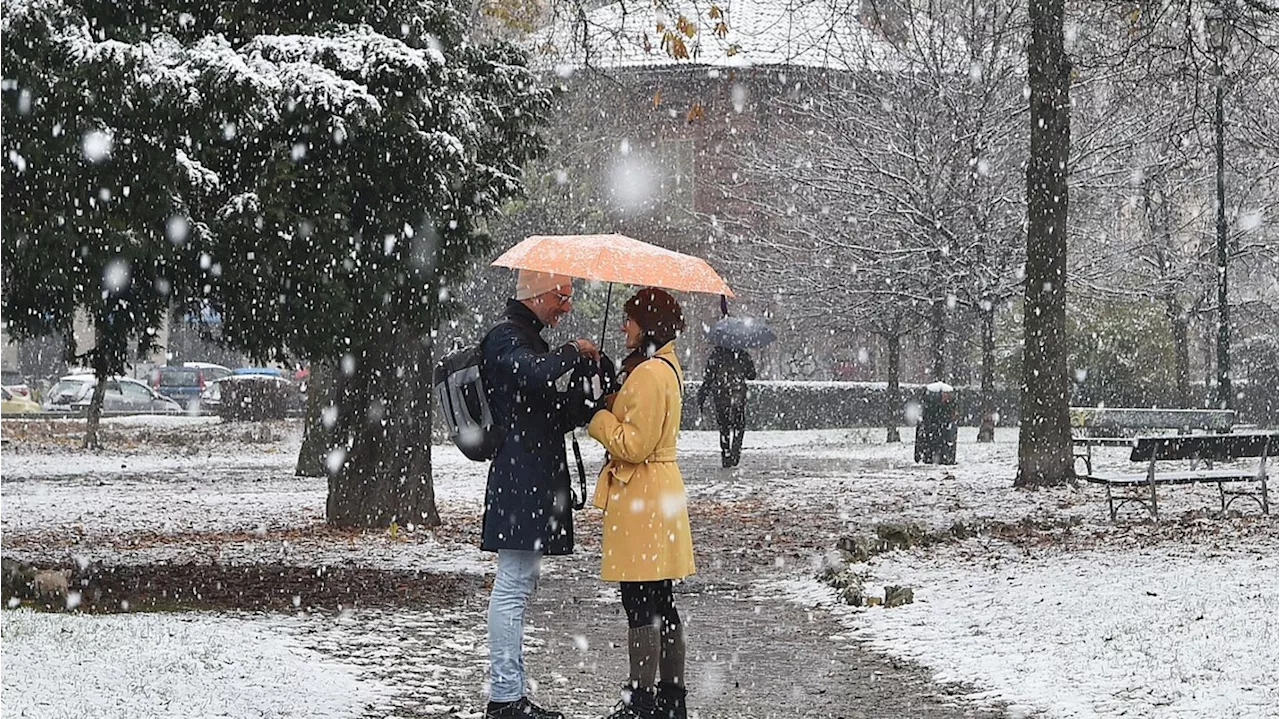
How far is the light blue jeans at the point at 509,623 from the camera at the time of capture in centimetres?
630

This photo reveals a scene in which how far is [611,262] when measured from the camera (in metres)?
6.57

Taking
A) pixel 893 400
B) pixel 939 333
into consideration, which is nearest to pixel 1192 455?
pixel 939 333

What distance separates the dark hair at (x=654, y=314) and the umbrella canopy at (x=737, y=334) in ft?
52.8

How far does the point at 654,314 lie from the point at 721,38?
8.88 metres

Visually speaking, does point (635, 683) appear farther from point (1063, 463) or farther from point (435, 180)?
point (1063, 463)

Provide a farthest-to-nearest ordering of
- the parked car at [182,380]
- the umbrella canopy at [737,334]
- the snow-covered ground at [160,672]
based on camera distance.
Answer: the parked car at [182,380], the umbrella canopy at [737,334], the snow-covered ground at [160,672]

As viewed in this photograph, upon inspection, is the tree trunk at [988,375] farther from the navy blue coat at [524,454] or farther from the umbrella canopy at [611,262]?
the navy blue coat at [524,454]

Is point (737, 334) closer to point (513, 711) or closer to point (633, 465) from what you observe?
point (633, 465)

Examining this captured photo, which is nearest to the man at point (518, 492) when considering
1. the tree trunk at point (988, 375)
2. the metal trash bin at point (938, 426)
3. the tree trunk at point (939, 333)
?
the metal trash bin at point (938, 426)

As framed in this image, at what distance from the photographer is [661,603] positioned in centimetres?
648

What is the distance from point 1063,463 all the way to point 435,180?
30.0ft

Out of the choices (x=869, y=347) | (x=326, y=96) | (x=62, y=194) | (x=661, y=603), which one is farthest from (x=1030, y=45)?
(x=869, y=347)

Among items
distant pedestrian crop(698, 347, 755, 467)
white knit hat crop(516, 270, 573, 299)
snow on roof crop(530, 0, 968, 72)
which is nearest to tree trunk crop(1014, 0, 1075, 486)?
snow on roof crop(530, 0, 968, 72)

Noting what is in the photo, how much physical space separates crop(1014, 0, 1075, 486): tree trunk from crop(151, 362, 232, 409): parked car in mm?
35552
